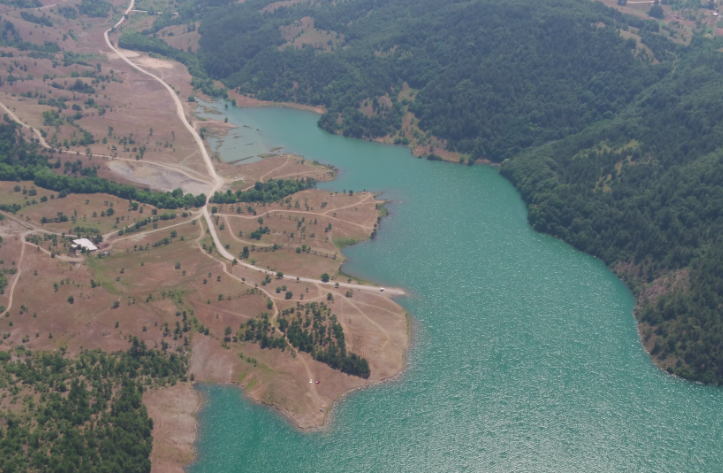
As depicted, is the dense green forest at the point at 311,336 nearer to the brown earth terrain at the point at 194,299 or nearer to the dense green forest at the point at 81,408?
the brown earth terrain at the point at 194,299

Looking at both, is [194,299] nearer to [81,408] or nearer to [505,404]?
[81,408]

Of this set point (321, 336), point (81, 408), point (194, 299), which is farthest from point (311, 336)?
point (81, 408)

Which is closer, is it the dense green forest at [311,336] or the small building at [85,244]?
the dense green forest at [311,336]

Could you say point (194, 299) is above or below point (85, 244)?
above

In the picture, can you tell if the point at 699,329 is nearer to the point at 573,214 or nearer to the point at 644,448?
the point at 644,448

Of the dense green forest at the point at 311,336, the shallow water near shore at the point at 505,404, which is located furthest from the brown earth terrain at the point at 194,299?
the shallow water near shore at the point at 505,404

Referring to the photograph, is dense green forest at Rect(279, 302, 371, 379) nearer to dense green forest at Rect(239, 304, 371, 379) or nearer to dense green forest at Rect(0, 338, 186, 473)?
dense green forest at Rect(239, 304, 371, 379)
